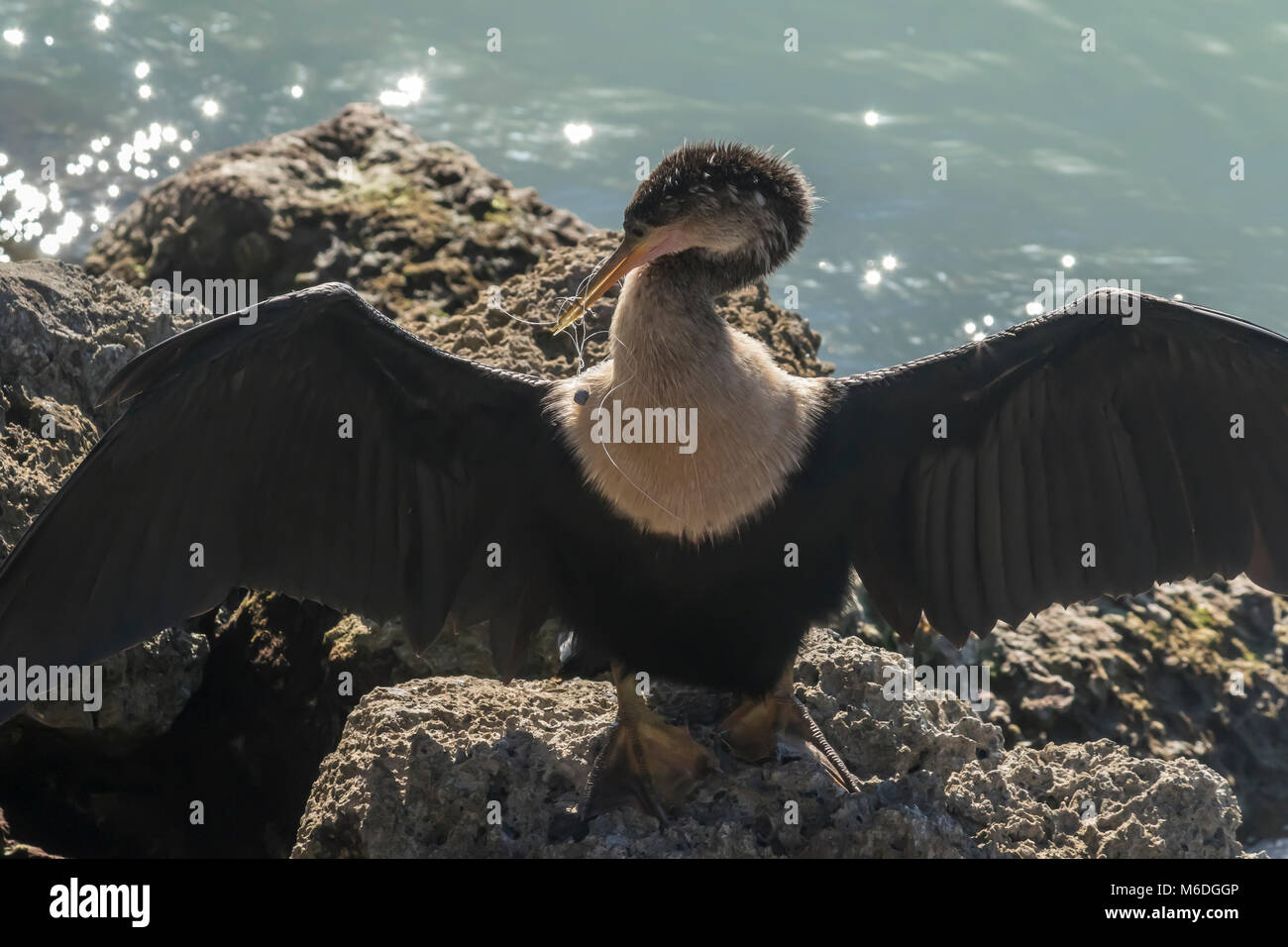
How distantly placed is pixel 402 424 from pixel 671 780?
4.69ft

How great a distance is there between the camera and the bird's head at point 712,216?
427 cm

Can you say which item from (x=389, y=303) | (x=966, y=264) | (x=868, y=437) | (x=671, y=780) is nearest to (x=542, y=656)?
(x=671, y=780)

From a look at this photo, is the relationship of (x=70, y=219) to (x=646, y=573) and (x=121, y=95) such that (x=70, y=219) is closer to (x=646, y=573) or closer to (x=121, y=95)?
(x=121, y=95)

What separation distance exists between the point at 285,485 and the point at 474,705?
932 millimetres

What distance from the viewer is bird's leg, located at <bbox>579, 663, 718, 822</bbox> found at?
14.1 feet

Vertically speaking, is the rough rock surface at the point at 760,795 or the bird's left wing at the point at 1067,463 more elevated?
the bird's left wing at the point at 1067,463

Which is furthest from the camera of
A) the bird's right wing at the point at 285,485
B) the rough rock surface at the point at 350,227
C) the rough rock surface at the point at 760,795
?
the rough rock surface at the point at 350,227

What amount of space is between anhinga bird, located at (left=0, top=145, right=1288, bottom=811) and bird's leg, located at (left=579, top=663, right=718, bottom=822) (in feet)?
0.04

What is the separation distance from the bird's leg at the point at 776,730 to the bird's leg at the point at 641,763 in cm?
15
